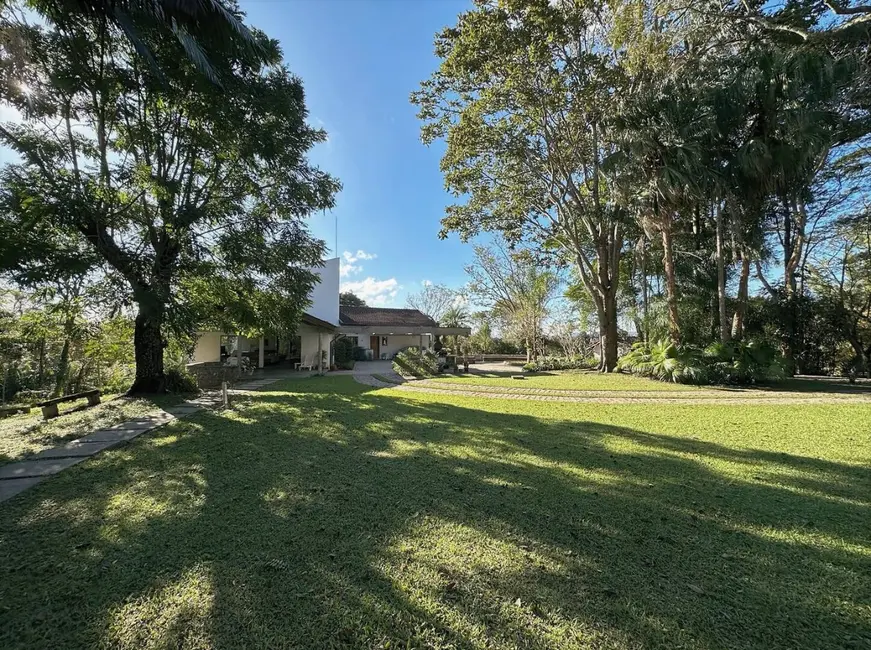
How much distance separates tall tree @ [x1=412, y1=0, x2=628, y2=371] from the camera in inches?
453

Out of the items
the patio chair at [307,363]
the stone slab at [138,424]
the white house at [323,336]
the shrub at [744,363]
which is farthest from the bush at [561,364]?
the stone slab at [138,424]

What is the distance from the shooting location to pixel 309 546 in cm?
254

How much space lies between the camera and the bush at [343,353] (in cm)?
2069

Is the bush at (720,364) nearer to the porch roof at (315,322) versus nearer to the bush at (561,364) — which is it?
the bush at (561,364)

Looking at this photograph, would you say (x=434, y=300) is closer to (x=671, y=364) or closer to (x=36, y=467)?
(x=671, y=364)

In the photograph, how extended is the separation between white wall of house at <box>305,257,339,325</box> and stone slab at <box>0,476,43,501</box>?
62.7ft

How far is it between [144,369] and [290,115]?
24.6ft

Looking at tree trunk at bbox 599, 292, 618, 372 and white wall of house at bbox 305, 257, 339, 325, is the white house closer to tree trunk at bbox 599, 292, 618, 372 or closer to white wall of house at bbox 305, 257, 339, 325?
white wall of house at bbox 305, 257, 339, 325

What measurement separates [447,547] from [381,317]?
91.4 ft

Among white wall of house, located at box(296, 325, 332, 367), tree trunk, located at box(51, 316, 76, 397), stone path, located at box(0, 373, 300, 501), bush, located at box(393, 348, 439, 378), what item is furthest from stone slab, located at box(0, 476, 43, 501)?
white wall of house, located at box(296, 325, 332, 367)

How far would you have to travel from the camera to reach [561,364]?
767 inches

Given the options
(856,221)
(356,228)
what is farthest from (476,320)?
(856,221)

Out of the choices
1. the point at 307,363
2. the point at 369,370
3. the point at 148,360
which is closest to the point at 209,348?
the point at 307,363

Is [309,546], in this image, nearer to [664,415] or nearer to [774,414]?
[664,415]
